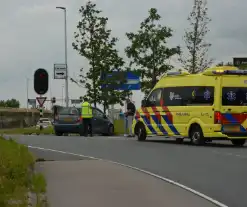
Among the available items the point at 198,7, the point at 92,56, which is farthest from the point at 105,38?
the point at 198,7

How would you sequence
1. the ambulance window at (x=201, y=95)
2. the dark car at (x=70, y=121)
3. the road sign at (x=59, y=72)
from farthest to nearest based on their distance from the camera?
the road sign at (x=59, y=72)
the dark car at (x=70, y=121)
the ambulance window at (x=201, y=95)

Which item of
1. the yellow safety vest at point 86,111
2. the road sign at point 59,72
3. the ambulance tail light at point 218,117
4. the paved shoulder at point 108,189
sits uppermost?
the road sign at point 59,72

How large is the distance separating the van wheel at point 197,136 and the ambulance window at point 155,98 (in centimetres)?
215

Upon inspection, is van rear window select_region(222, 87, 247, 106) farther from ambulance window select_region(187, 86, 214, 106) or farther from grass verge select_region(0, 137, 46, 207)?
grass verge select_region(0, 137, 46, 207)

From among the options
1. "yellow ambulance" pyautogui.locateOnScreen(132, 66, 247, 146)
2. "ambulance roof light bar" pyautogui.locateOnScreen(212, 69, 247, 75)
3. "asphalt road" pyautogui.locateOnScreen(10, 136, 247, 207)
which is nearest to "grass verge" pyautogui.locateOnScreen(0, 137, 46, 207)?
"asphalt road" pyautogui.locateOnScreen(10, 136, 247, 207)

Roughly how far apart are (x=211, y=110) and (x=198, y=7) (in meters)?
16.8

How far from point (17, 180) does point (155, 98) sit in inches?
554

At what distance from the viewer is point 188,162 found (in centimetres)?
1476

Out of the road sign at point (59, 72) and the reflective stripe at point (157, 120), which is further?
the road sign at point (59, 72)

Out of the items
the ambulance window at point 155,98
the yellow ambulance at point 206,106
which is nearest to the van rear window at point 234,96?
the yellow ambulance at point 206,106

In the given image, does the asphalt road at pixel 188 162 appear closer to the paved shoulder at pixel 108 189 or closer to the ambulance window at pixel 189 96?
the paved shoulder at pixel 108 189

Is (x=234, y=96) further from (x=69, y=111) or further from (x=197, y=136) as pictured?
(x=69, y=111)

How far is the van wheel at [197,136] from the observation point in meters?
20.4

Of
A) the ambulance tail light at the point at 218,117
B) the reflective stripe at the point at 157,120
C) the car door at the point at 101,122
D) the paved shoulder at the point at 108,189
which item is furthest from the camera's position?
the car door at the point at 101,122
